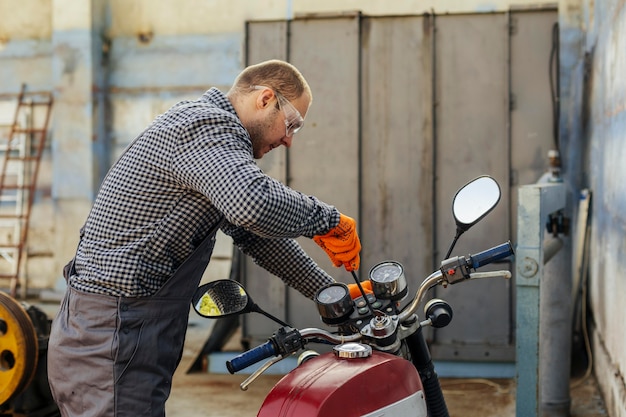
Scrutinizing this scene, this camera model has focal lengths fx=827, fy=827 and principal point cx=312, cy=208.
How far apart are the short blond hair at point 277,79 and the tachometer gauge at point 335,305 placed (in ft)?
2.21

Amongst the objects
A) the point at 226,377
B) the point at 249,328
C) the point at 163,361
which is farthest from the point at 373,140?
the point at 163,361

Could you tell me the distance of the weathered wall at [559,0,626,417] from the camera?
15.0 feet

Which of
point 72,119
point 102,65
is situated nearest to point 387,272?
point 72,119

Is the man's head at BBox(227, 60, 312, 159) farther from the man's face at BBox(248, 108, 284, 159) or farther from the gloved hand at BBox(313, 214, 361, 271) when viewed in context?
the gloved hand at BBox(313, 214, 361, 271)

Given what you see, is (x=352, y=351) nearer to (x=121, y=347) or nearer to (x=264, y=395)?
(x=121, y=347)

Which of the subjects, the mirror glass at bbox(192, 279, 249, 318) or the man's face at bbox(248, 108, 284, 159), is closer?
the mirror glass at bbox(192, 279, 249, 318)

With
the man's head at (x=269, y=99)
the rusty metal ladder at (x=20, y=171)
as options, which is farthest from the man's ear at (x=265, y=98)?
the rusty metal ladder at (x=20, y=171)

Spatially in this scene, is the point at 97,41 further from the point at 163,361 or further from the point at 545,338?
the point at 163,361

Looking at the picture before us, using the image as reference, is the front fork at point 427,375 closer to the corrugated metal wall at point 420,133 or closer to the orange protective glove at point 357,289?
the orange protective glove at point 357,289

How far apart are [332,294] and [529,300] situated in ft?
4.79

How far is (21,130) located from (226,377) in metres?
5.36

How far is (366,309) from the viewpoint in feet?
7.86

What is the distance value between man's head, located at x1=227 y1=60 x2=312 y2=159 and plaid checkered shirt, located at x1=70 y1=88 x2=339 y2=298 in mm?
56

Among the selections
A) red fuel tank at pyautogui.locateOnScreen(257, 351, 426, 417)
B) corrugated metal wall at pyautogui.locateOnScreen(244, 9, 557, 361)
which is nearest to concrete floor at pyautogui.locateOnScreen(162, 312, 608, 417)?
corrugated metal wall at pyautogui.locateOnScreen(244, 9, 557, 361)
